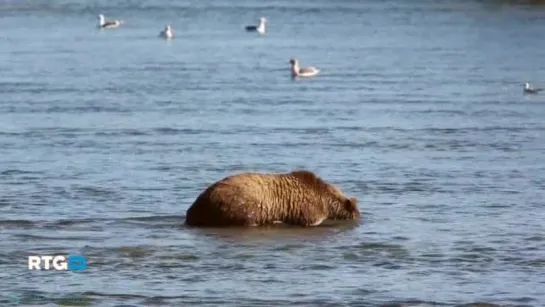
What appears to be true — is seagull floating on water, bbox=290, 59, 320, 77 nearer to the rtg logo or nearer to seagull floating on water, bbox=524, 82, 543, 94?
seagull floating on water, bbox=524, 82, 543, 94

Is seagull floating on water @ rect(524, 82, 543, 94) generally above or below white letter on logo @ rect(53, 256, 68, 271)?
above

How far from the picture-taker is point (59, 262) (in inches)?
547

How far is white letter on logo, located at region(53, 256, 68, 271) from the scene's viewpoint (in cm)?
1366

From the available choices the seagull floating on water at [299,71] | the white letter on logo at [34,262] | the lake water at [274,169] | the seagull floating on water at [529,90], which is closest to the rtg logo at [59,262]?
the white letter on logo at [34,262]

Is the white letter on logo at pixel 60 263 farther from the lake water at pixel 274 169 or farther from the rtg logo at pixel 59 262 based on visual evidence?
the lake water at pixel 274 169

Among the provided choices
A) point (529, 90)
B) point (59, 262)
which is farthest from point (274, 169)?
point (529, 90)

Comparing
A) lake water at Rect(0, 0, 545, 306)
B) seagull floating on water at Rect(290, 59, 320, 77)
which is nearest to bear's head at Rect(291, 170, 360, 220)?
lake water at Rect(0, 0, 545, 306)

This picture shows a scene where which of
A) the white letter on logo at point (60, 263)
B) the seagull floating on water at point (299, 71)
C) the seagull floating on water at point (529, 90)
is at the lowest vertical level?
the white letter on logo at point (60, 263)

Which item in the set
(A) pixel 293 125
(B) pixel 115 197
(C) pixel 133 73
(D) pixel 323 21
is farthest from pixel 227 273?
(D) pixel 323 21

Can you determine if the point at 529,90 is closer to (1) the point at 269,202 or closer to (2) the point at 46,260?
(1) the point at 269,202

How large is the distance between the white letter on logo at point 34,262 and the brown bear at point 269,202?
6.63ft

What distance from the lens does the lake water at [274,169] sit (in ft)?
43.5

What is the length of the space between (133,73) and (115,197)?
19.6 metres

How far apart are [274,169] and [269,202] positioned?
169 inches
